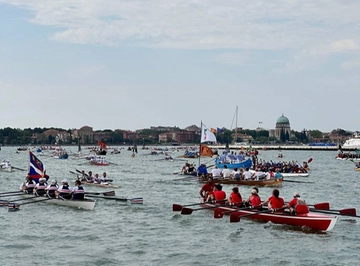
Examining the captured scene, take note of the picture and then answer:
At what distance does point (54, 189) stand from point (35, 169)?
422cm

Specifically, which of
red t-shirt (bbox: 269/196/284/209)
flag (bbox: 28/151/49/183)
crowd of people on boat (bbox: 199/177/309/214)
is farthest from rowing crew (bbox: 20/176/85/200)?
red t-shirt (bbox: 269/196/284/209)

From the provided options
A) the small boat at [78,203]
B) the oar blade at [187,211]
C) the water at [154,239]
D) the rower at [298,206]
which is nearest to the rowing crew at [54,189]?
the small boat at [78,203]

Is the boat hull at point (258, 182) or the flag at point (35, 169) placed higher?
the flag at point (35, 169)

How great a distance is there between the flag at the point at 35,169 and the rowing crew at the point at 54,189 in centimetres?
92

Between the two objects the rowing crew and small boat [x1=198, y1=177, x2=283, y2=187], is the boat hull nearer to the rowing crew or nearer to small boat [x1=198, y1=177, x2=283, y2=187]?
small boat [x1=198, y1=177, x2=283, y2=187]

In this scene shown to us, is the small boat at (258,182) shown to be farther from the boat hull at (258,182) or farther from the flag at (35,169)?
the flag at (35,169)

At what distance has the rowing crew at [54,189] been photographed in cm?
2908

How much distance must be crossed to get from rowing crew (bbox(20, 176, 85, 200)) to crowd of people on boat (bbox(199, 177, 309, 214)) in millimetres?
5834

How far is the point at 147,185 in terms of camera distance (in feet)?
154

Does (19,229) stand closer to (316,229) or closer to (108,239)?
(108,239)

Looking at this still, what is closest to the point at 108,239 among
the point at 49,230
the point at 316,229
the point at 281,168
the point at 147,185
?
the point at 49,230

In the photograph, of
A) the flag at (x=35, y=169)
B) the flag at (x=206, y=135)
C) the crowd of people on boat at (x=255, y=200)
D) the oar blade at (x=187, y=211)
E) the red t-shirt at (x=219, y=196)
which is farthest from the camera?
the flag at (x=206, y=135)

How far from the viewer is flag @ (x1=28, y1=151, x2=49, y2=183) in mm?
33812

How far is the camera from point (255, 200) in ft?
82.7
